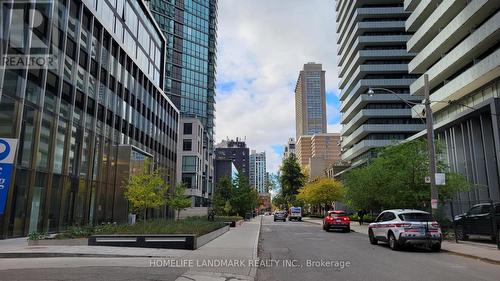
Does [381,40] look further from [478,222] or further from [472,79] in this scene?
[478,222]

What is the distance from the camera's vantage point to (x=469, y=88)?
35.4m

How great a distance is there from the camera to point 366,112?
7475 cm

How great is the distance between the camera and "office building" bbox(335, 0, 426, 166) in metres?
74.6

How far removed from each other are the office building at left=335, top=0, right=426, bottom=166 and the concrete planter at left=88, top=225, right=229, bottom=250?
61.5 meters

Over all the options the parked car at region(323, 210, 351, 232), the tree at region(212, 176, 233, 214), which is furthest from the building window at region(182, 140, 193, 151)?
the parked car at region(323, 210, 351, 232)

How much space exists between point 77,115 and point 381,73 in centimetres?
5976

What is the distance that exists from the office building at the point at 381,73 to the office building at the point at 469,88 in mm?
29348

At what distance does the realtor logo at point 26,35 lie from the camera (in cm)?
2112

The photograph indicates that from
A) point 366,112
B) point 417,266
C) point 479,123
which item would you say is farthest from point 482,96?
point 366,112

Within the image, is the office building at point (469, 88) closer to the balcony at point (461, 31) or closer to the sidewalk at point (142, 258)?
the balcony at point (461, 31)

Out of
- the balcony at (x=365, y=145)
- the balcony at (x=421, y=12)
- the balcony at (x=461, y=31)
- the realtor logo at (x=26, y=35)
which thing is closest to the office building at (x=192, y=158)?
the balcony at (x=365, y=145)

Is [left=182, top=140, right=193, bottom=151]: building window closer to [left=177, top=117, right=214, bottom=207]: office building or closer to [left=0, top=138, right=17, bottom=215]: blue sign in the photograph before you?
[left=177, top=117, right=214, bottom=207]: office building

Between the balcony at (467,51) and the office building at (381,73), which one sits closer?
the balcony at (467,51)

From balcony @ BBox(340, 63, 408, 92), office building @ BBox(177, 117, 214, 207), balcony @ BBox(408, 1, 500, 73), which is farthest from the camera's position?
office building @ BBox(177, 117, 214, 207)
